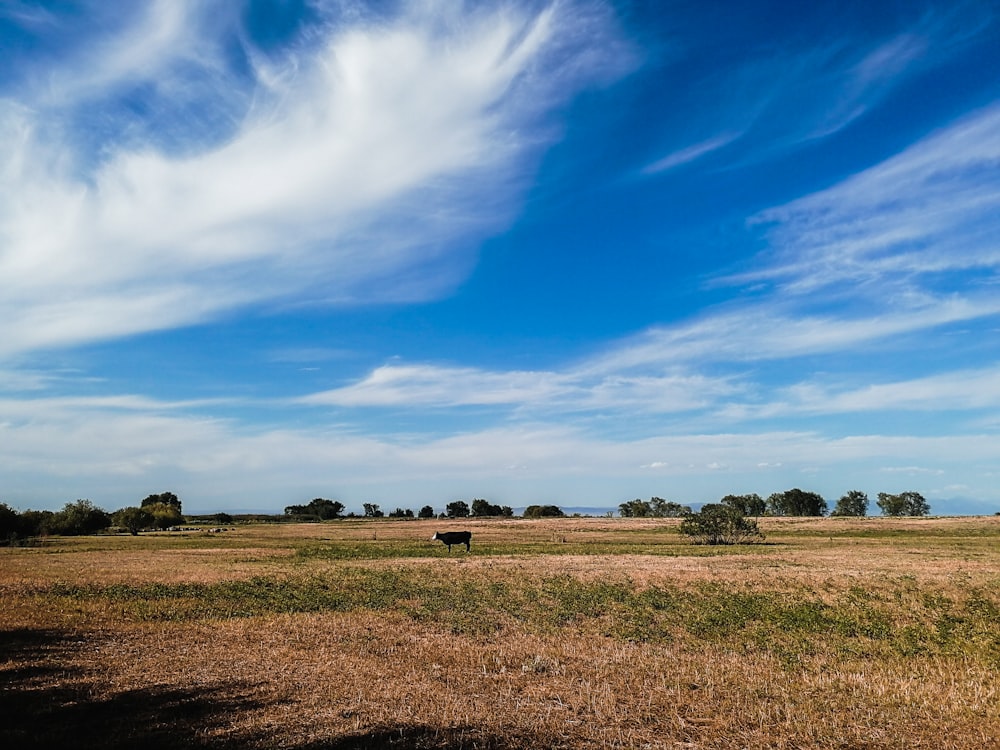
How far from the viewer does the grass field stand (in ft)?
36.6

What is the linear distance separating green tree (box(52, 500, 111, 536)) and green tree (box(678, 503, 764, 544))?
105448 millimetres

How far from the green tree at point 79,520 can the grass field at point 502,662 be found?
9689cm

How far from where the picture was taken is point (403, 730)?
11055mm

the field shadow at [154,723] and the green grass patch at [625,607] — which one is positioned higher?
the field shadow at [154,723]

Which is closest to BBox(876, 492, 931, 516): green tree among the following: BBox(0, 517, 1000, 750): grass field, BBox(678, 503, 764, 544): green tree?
BBox(678, 503, 764, 544): green tree

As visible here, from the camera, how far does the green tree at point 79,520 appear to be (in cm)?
11160

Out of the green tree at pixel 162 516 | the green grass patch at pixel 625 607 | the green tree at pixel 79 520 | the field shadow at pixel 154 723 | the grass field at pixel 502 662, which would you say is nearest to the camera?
the field shadow at pixel 154 723

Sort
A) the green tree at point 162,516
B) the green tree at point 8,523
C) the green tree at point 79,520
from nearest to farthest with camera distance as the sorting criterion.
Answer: the green tree at point 8,523 → the green tree at point 79,520 → the green tree at point 162,516

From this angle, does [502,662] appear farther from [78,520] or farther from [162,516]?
[162,516]

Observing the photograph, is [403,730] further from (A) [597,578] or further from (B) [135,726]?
(A) [597,578]

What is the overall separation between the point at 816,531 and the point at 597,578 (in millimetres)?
79201

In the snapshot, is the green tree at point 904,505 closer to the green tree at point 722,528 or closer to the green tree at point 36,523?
the green tree at point 722,528

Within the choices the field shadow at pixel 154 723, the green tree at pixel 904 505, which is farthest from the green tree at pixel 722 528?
the green tree at pixel 904 505

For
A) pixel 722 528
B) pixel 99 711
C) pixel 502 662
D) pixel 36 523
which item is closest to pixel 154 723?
pixel 99 711
